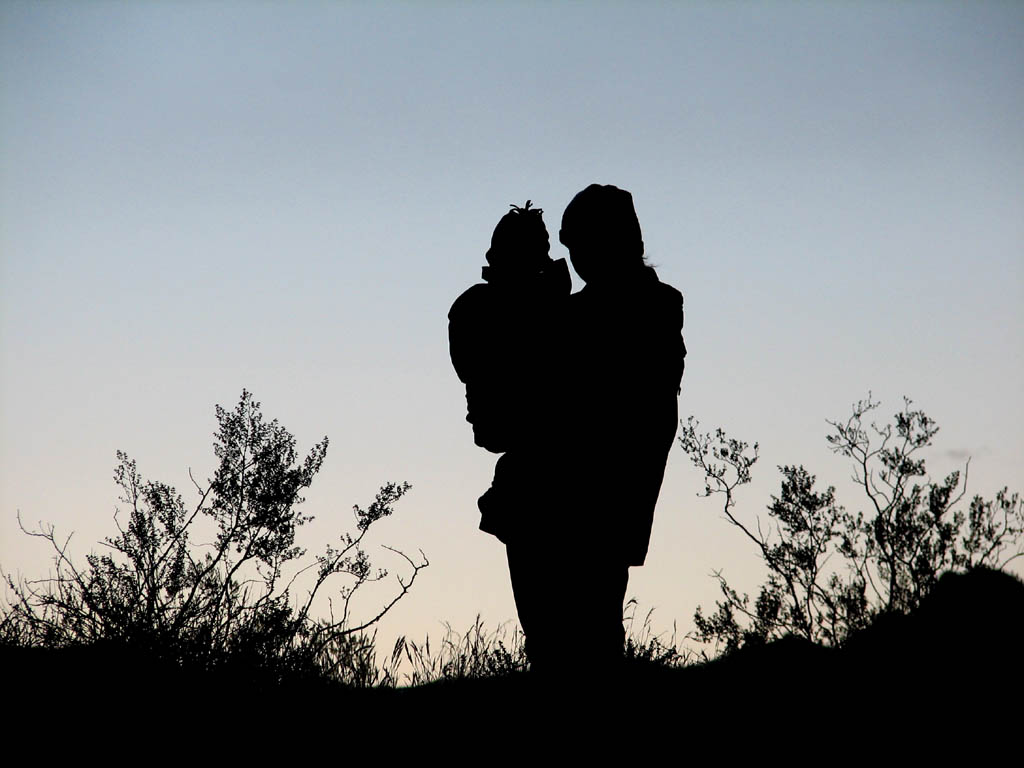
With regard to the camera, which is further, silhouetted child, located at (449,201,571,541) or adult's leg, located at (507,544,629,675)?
silhouetted child, located at (449,201,571,541)

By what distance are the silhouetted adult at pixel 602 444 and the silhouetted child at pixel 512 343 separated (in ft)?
0.33

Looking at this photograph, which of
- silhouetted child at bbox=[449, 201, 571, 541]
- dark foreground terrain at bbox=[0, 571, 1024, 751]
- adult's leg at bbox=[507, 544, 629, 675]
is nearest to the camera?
adult's leg at bbox=[507, 544, 629, 675]

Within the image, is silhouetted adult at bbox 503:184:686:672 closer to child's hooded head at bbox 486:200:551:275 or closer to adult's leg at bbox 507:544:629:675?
adult's leg at bbox 507:544:629:675

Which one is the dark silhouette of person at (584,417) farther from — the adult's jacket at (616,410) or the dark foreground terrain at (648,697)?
the dark foreground terrain at (648,697)

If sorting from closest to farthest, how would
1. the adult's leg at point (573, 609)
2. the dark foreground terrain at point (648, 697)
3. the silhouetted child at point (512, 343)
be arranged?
the adult's leg at point (573, 609), the silhouetted child at point (512, 343), the dark foreground terrain at point (648, 697)

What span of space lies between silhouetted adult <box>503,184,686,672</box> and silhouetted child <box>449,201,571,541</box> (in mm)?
100

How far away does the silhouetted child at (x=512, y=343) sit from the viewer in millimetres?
5246

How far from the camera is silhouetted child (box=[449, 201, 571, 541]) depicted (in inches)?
207

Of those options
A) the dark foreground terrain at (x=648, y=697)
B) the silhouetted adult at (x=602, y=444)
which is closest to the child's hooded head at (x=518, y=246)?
the silhouetted adult at (x=602, y=444)

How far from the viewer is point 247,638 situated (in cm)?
922

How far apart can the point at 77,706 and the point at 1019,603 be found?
642cm

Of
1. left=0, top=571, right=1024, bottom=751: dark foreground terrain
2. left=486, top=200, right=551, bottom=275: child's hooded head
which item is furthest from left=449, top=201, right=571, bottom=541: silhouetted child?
left=0, top=571, right=1024, bottom=751: dark foreground terrain

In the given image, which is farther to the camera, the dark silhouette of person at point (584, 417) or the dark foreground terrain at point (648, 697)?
the dark foreground terrain at point (648, 697)

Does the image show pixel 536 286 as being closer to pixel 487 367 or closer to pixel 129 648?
pixel 487 367
